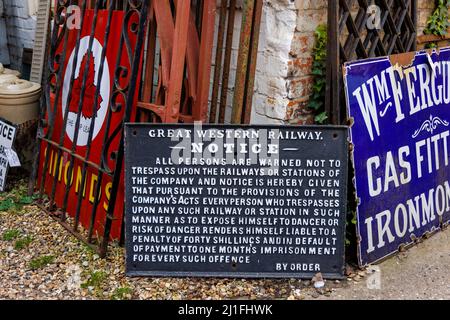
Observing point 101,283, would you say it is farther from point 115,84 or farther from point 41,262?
point 115,84

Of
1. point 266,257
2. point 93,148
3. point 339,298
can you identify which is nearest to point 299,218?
point 266,257

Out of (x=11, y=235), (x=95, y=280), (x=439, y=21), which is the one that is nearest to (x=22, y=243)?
(x=11, y=235)

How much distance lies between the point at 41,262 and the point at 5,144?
4.46 feet

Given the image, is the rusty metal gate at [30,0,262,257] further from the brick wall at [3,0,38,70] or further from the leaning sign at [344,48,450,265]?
the brick wall at [3,0,38,70]

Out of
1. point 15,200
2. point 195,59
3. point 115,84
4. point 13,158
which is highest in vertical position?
point 195,59

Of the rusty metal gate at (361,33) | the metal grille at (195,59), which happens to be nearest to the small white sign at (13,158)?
the metal grille at (195,59)

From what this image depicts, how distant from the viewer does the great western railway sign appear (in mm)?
3098

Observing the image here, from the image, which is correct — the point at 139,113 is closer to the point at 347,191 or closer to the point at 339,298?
the point at 347,191

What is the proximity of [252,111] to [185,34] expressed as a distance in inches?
26.9

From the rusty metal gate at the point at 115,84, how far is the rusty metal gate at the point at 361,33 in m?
0.45

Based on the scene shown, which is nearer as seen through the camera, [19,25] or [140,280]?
[140,280]

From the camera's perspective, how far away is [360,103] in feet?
10.7

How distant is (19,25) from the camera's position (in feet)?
19.6

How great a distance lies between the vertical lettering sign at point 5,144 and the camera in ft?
14.3
